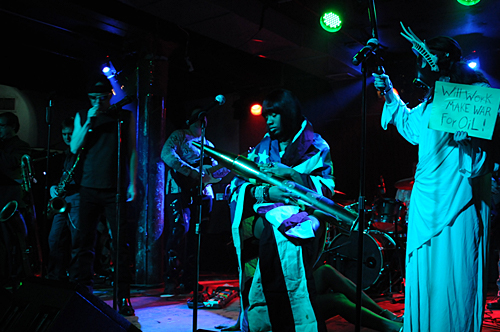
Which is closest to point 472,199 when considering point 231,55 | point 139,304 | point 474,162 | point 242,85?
point 474,162

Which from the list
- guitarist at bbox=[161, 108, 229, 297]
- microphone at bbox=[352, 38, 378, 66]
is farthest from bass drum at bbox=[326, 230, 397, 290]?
microphone at bbox=[352, 38, 378, 66]

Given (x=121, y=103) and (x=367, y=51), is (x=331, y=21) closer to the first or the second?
(x=121, y=103)

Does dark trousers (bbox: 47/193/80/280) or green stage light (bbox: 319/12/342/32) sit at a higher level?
green stage light (bbox: 319/12/342/32)

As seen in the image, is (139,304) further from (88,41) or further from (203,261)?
(88,41)

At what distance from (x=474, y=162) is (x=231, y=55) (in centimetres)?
747

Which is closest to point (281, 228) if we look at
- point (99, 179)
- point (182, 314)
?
point (99, 179)

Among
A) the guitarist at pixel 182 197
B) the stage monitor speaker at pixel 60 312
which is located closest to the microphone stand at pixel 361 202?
the stage monitor speaker at pixel 60 312

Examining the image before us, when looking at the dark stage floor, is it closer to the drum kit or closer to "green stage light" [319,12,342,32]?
the drum kit

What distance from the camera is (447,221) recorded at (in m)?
2.37

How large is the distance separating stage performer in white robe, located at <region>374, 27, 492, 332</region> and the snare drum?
175 inches

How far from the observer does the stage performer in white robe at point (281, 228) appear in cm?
302

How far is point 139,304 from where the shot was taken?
5234mm

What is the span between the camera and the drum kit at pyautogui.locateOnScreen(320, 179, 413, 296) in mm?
5781

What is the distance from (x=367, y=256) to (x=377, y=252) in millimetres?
147
